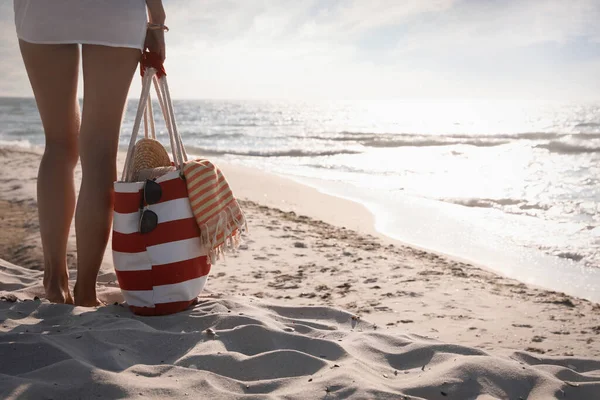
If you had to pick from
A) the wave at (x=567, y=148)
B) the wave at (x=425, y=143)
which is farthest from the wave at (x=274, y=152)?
the wave at (x=567, y=148)

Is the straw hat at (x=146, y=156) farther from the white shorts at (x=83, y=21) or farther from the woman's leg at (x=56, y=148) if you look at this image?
the white shorts at (x=83, y=21)

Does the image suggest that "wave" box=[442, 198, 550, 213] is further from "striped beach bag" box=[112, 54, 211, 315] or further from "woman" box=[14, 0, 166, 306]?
"woman" box=[14, 0, 166, 306]

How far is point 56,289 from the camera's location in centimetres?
254

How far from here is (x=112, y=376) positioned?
5.49ft

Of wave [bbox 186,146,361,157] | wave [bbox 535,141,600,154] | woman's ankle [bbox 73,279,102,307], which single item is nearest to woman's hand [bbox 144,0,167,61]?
woman's ankle [bbox 73,279,102,307]

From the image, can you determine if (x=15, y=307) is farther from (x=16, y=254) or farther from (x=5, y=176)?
(x=5, y=176)

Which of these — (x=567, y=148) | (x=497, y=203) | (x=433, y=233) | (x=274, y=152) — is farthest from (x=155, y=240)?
(x=567, y=148)

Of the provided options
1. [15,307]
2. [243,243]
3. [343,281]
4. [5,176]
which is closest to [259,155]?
[5,176]

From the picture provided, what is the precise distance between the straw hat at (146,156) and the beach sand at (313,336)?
2.15 ft

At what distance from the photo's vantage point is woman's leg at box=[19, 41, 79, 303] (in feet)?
7.63

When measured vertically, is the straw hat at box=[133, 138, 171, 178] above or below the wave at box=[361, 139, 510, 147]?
above

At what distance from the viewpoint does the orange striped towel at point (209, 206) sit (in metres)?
2.33

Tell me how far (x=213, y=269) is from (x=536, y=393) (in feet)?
7.47

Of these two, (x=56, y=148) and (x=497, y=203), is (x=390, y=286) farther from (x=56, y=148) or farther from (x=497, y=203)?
(x=497, y=203)
